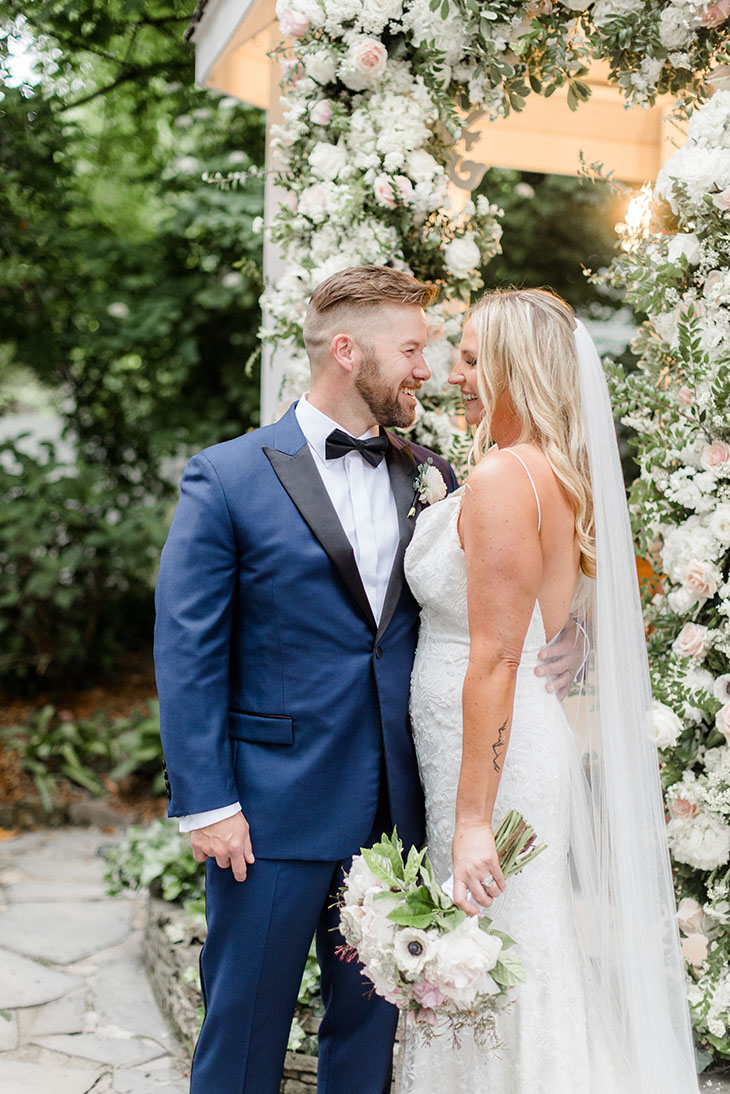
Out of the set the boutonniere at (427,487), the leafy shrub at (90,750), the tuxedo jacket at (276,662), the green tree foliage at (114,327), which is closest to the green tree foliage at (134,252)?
the green tree foliage at (114,327)

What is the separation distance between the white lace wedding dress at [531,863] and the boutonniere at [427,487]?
0.27 feet

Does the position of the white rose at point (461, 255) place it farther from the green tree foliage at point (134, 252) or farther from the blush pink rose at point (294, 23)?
the green tree foliage at point (134, 252)

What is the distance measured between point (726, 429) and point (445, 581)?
947 millimetres

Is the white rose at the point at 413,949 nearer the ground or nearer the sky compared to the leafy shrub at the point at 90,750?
nearer the sky

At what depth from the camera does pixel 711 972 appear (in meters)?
2.71

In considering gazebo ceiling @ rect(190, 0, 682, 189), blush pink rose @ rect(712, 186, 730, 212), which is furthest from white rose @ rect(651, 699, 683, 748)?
gazebo ceiling @ rect(190, 0, 682, 189)

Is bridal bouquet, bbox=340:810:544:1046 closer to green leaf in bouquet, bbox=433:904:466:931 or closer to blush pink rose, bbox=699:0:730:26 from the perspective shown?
green leaf in bouquet, bbox=433:904:466:931

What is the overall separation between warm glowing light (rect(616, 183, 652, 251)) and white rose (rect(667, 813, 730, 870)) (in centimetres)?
161

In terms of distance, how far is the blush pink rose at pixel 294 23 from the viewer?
9.95 feet

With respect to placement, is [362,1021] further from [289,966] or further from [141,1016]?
[141,1016]

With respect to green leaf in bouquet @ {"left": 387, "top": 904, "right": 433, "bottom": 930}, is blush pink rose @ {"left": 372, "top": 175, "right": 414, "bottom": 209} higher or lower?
higher

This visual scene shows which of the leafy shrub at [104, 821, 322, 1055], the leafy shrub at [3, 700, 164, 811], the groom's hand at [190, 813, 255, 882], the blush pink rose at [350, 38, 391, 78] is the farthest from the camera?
the leafy shrub at [3, 700, 164, 811]

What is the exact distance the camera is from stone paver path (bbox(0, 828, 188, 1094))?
3143mm

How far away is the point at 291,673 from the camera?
2307mm
